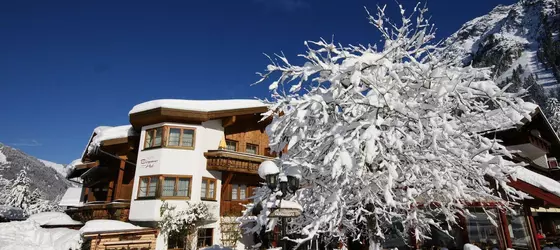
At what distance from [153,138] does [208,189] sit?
176 inches

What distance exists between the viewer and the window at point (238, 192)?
20.8 metres

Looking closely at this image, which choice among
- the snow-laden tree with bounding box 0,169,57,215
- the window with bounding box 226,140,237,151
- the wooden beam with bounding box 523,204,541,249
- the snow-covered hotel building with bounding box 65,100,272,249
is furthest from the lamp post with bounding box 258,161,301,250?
the snow-laden tree with bounding box 0,169,57,215

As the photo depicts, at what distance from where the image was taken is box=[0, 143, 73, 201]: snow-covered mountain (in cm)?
11988

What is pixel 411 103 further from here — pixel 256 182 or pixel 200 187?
pixel 256 182

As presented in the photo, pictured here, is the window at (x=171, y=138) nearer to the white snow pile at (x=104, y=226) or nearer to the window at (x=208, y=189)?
the window at (x=208, y=189)

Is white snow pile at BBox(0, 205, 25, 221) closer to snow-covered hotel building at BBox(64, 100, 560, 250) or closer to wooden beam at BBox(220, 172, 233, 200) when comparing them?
snow-covered hotel building at BBox(64, 100, 560, 250)

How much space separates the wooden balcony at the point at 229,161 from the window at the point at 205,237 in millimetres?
3527

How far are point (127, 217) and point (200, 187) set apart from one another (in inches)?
175

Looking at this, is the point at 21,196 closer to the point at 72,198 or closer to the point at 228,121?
the point at 72,198

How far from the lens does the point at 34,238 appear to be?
19.3m

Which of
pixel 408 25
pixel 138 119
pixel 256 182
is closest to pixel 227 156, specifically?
pixel 256 182

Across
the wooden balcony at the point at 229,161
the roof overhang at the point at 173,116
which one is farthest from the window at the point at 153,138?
the wooden balcony at the point at 229,161

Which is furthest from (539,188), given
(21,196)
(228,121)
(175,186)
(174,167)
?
(21,196)

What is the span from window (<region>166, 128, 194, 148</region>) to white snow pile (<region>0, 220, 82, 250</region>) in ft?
21.4
